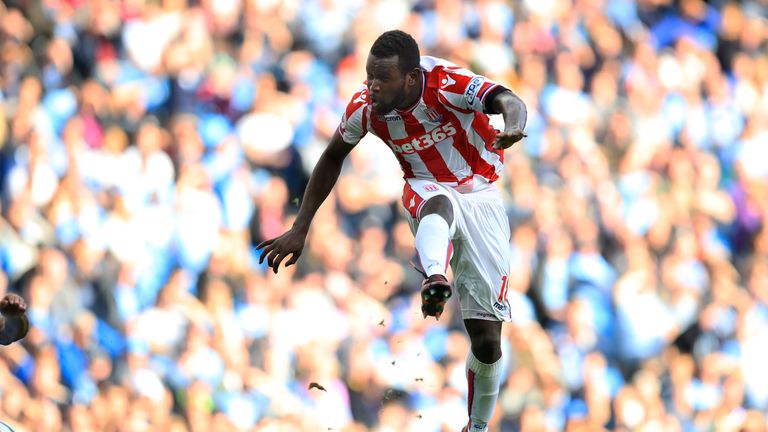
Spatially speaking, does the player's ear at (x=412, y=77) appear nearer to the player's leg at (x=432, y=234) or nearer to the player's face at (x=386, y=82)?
the player's face at (x=386, y=82)

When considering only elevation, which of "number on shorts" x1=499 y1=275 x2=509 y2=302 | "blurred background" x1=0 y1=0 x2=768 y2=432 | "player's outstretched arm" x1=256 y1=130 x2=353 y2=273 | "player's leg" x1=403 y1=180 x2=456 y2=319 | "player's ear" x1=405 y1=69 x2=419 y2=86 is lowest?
"blurred background" x1=0 y1=0 x2=768 y2=432

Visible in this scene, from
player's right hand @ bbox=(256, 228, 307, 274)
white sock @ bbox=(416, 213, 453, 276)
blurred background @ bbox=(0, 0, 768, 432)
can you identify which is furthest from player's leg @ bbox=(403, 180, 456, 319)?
blurred background @ bbox=(0, 0, 768, 432)

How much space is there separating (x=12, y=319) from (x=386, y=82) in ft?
5.19

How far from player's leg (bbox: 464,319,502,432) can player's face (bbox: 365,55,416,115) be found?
99 cm

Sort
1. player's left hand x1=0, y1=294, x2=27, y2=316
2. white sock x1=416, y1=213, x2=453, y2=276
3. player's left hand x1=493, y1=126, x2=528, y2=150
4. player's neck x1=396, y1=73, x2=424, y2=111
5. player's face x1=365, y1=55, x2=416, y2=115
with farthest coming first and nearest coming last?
player's neck x1=396, y1=73, x2=424, y2=111, player's face x1=365, y1=55, x2=416, y2=115, white sock x1=416, y1=213, x2=453, y2=276, player's left hand x1=493, y1=126, x2=528, y2=150, player's left hand x1=0, y1=294, x2=27, y2=316

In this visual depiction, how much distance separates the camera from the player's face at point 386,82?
4.26m

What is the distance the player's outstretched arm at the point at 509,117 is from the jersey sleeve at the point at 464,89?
81mm

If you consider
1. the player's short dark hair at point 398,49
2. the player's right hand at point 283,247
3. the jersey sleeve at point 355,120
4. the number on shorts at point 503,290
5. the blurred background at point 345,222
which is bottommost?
the blurred background at point 345,222

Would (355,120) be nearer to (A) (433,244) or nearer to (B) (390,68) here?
(B) (390,68)

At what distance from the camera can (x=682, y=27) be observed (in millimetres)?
7742

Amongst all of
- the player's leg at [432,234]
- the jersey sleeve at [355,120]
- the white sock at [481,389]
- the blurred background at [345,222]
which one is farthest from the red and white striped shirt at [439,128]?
the blurred background at [345,222]

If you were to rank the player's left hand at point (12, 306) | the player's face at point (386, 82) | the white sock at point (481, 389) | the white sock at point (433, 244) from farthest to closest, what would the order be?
the white sock at point (481, 389) → the player's face at point (386, 82) → the white sock at point (433, 244) → the player's left hand at point (12, 306)

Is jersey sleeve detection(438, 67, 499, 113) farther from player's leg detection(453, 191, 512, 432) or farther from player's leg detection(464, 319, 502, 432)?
player's leg detection(464, 319, 502, 432)

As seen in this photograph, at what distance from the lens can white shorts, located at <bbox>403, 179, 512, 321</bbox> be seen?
181 inches
